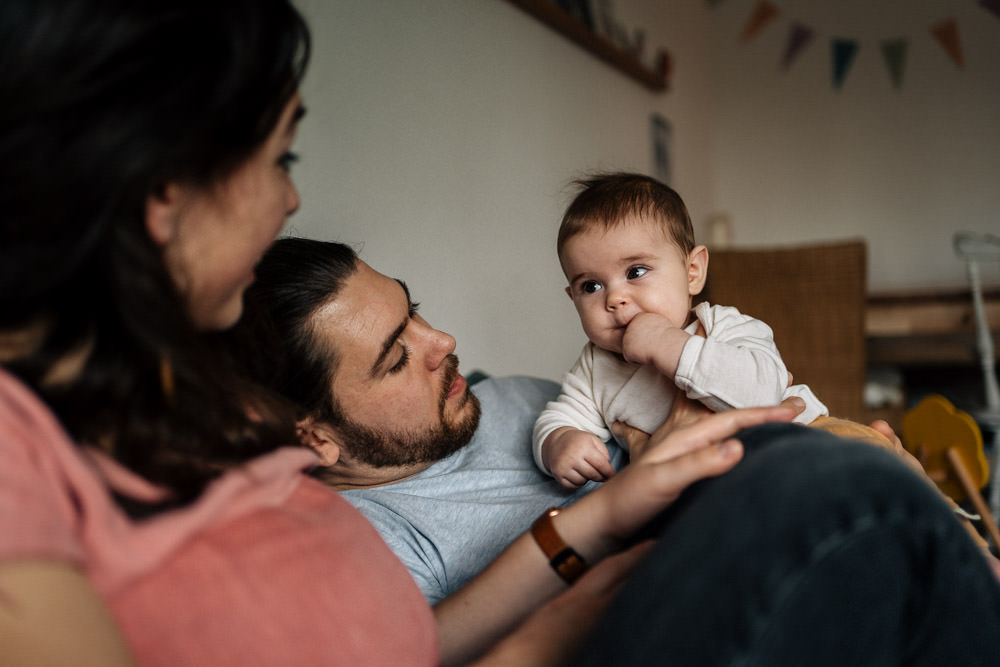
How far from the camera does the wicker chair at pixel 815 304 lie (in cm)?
233

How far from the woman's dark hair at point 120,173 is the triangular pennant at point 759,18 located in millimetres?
4391

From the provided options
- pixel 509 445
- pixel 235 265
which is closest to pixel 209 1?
pixel 235 265

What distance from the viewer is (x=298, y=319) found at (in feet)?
3.44

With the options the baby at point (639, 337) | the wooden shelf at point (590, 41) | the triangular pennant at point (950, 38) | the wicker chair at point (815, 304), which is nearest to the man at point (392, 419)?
the baby at point (639, 337)

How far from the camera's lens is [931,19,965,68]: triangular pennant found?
12.7 ft

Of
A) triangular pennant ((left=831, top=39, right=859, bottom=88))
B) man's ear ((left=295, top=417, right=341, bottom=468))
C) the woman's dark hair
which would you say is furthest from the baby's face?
triangular pennant ((left=831, top=39, right=859, bottom=88))

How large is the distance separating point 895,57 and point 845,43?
295 millimetres

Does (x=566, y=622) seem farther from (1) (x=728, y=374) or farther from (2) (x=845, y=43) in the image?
(2) (x=845, y=43)

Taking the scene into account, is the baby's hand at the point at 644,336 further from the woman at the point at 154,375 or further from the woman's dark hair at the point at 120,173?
the woman's dark hair at the point at 120,173

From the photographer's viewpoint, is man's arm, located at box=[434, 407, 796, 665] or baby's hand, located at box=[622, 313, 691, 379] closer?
man's arm, located at box=[434, 407, 796, 665]

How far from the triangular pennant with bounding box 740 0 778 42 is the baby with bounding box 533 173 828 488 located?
12.3 ft

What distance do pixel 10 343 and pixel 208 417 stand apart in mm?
177

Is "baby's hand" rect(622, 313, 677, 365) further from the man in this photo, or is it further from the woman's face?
the woman's face

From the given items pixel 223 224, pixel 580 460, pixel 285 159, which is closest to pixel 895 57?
pixel 580 460
